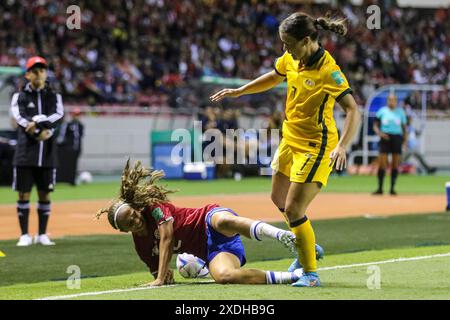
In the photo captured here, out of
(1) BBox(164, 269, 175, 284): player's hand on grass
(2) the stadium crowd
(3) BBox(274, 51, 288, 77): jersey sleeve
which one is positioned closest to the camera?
(1) BBox(164, 269, 175, 284): player's hand on grass

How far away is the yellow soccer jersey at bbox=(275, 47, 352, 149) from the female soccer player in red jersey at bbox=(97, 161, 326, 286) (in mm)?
923

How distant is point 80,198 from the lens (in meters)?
23.8

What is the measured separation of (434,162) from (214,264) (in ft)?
103

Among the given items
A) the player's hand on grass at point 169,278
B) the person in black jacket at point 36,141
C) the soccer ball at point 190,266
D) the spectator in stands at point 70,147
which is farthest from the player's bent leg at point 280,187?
the spectator in stands at point 70,147

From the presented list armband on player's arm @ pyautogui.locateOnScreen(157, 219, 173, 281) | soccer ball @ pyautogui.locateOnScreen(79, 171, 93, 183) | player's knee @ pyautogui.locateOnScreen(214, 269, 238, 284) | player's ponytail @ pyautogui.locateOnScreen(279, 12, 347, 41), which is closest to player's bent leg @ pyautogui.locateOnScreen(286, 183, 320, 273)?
player's knee @ pyautogui.locateOnScreen(214, 269, 238, 284)

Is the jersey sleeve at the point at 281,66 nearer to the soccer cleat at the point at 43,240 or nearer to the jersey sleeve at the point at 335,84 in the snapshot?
the jersey sleeve at the point at 335,84

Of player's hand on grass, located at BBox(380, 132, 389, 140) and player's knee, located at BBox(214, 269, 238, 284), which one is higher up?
player's hand on grass, located at BBox(380, 132, 389, 140)

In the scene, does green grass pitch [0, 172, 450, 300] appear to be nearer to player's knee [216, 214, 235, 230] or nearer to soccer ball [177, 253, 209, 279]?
soccer ball [177, 253, 209, 279]

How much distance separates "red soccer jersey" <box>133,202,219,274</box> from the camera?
9477 millimetres

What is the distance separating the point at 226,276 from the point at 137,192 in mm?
1092

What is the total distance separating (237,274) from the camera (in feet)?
30.3
